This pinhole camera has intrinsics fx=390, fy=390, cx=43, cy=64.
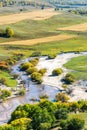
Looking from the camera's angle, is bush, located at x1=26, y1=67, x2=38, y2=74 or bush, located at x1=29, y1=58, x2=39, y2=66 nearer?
bush, located at x1=26, y1=67, x2=38, y2=74

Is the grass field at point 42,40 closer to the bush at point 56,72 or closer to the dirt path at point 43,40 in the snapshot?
the dirt path at point 43,40

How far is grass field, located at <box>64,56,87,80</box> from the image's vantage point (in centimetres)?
11069

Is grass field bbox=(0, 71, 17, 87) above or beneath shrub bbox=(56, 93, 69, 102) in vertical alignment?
beneath

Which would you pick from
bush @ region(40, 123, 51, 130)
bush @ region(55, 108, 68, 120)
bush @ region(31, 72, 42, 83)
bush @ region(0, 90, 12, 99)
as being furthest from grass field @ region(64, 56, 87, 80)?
bush @ region(40, 123, 51, 130)

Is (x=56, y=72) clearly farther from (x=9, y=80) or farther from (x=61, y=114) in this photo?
(x=61, y=114)

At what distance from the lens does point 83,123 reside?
56.4 metres

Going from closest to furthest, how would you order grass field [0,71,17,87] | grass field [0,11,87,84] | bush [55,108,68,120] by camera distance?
bush [55,108,68,120] → grass field [0,71,17,87] → grass field [0,11,87,84]

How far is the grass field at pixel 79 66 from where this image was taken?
363 ft

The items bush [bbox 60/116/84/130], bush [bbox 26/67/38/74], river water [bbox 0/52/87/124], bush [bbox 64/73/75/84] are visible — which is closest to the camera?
bush [bbox 60/116/84/130]

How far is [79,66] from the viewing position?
122875 millimetres

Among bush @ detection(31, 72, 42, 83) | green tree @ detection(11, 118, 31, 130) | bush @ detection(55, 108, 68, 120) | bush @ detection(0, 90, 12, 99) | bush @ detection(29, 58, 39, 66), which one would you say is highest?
green tree @ detection(11, 118, 31, 130)

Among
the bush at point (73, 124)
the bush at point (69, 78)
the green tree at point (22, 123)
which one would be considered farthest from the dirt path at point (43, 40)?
the bush at point (73, 124)

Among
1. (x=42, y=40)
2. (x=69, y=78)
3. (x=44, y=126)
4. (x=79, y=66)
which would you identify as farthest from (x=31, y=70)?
(x=42, y=40)

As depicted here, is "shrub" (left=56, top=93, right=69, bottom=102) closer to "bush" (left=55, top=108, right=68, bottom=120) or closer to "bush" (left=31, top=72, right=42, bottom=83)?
"bush" (left=31, top=72, right=42, bottom=83)
